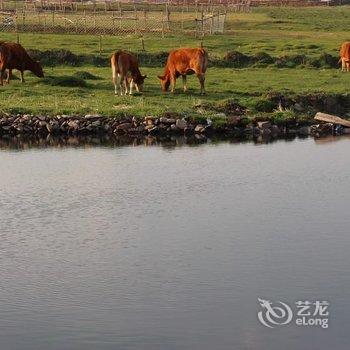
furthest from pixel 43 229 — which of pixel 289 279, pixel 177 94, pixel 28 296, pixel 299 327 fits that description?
pixel 177 94

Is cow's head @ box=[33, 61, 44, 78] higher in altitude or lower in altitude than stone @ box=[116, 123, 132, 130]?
higher

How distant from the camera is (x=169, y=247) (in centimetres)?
1691

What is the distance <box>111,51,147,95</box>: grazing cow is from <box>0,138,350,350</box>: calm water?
6.56 metres

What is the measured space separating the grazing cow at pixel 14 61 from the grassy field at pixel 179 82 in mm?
433

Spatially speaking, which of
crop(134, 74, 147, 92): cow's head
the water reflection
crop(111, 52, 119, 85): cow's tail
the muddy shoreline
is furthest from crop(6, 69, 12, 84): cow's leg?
the water reflection

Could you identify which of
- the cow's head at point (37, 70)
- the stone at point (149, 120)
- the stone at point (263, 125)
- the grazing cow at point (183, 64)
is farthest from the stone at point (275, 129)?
the cow's head at point (37, 70)

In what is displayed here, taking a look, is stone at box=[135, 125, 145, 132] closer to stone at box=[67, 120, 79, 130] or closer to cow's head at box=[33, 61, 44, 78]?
stone at box=[67, 120, 79, 130]

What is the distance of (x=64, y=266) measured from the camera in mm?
15875

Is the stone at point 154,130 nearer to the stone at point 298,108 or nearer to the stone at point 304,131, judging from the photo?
the stone at point 304,131

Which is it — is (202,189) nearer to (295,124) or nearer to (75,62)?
(295,124)

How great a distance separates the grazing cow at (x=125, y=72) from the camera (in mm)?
31594

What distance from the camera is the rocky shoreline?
28.0m

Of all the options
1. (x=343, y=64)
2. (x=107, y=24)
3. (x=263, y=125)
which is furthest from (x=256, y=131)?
(x=107, y=24)

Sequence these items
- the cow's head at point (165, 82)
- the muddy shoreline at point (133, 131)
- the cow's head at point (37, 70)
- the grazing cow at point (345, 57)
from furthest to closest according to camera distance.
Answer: the grazing cow at point (345, 57)
the cow's head at point (37, 70)
the cow's head at point (165, 82)
the muddy shoreline at point (133, 131)
